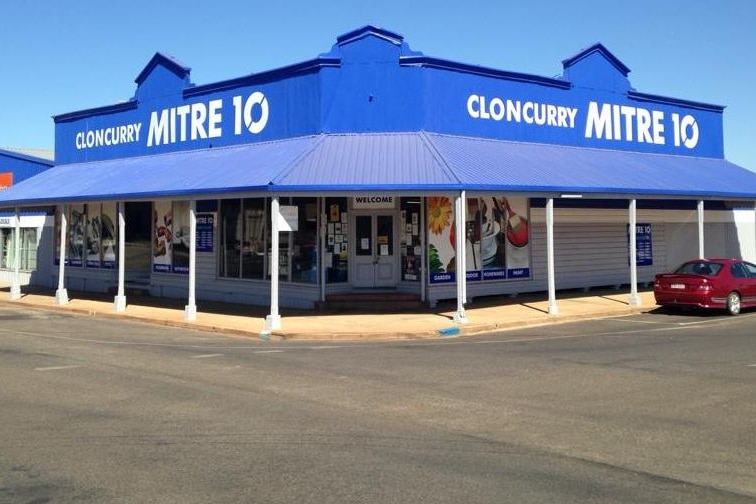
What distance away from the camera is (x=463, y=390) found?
943 centimetres

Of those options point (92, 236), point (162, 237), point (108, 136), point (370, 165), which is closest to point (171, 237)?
point (162, 237)

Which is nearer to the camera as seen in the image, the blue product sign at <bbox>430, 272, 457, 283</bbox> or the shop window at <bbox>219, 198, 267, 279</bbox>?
the blue product sign at <bbox>430, 272, 457, 283</bbox>

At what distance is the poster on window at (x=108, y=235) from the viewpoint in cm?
2662

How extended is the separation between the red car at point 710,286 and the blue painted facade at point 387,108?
6052mm

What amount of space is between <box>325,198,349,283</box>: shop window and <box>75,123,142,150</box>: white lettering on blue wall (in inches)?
371

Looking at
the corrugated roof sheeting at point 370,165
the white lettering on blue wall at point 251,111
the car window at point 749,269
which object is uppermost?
the white lettering on blue wall at point 251,111

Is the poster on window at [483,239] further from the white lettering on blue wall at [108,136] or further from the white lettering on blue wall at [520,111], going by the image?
the white lettering on blue wall at [108,136]

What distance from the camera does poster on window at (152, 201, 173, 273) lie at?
24567mm

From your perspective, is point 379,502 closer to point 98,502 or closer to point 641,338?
point 98,502

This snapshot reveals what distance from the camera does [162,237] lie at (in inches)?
982

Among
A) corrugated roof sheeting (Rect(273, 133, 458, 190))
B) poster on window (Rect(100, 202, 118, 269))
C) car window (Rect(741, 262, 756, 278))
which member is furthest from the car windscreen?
poster on window (Rect(100, 202, 118, 269))

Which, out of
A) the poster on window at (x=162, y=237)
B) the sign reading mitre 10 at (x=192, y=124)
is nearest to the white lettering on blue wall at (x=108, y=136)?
the sign reading mitre 10 at (x=192, y=124)

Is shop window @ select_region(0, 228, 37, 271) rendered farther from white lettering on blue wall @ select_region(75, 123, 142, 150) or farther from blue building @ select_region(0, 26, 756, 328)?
white lettering on blue wall @ select_region(75, 123, 142, 150)

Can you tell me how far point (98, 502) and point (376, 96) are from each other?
15.5m
